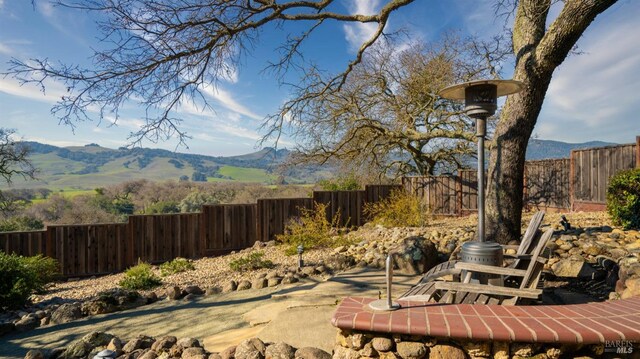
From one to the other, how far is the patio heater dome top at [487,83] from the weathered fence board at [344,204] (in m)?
7.62

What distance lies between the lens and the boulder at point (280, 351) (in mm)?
2797

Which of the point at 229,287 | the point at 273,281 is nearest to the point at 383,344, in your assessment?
the point at 273,281

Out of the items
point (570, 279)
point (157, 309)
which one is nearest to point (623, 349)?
point (570, 279)

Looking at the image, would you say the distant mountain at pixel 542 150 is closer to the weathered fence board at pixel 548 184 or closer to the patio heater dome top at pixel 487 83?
the weathered fence board at pixel 548 184

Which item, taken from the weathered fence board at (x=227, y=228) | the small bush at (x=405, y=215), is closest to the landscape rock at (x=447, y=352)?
the small bush at (x=405, y=215)

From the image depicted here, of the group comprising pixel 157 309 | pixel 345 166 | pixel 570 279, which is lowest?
pixel 157 309

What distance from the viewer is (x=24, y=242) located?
29.5 feet

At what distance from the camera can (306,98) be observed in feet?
27.5

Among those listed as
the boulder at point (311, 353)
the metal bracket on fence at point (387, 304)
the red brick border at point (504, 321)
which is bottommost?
the boulder at point (311, 353)

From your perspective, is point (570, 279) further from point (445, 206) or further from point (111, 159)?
point (111, 159)

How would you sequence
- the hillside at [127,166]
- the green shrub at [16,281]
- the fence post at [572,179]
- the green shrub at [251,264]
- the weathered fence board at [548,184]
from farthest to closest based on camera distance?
the hillside at [127,166], the weathered fence board at [548,184], the fence post at [572,179], the green shrub at [251,264], the green shrub at [16,281]

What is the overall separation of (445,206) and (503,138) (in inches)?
358

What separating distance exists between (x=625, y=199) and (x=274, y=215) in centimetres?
778

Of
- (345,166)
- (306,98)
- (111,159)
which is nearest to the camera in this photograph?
(306,98)
